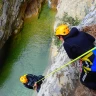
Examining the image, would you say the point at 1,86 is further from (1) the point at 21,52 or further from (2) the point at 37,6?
(2) the point at 37,6

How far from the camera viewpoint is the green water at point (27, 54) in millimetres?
16303

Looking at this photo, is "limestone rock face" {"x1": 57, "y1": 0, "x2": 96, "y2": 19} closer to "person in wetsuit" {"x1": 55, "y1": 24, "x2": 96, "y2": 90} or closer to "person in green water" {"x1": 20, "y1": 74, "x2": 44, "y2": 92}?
"person in green water" {"x1": 20, "y1": 74, "x2": 44, "y2": 92}

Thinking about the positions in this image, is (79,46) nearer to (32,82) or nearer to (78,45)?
(78,45)

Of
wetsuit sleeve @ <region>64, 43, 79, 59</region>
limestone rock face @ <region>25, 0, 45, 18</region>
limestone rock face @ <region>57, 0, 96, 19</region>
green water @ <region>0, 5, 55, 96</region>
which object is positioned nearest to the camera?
wetsuit sleeve @ <region>64, 43, 79, 59</region>

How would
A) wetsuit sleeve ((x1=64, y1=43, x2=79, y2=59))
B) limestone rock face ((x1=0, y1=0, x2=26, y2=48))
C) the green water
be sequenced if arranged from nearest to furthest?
wetsuit sleeve ((x1=64, y1=43, x2=79, y2=59))
the green water
limestone rock face ((x1=0, y1=0, x2=26, y2=48))

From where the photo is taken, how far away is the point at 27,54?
58.5 ft

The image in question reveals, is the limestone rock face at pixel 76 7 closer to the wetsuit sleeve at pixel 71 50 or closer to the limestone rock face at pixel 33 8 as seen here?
the limestone rock face at pixel 33 8

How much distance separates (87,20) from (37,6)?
1158cm

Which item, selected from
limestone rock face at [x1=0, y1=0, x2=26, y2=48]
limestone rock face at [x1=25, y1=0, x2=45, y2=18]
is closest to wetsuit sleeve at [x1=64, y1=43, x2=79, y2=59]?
limestone rock face at [x1=0, y1=0, x2=26, y2=48]

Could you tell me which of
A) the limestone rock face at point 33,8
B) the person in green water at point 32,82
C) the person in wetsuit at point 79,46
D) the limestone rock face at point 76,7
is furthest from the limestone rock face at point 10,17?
the person in wetsuit at point 79,46

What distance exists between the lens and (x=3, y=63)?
59.5ft

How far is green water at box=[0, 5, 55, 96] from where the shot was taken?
1630 centimetres

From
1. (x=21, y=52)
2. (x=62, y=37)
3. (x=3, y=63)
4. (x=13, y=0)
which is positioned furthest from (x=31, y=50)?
(x=62, y=37)

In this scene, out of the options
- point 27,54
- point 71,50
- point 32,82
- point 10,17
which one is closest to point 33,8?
point 10,17
